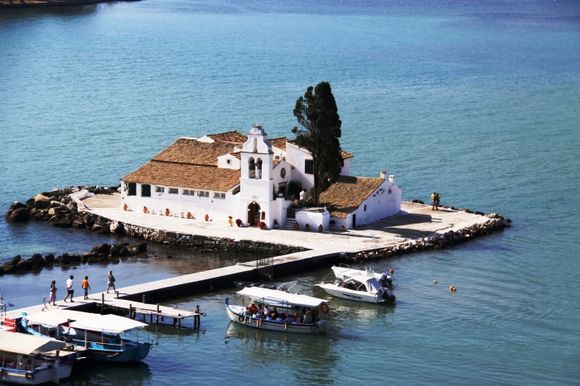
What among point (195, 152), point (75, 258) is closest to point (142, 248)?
point (75, 258)

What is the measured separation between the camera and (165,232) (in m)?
77.9

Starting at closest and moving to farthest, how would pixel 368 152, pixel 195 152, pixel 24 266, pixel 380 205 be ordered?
pixel 24 266, pixel 380 205, pixel 195 152, pixel 368 152

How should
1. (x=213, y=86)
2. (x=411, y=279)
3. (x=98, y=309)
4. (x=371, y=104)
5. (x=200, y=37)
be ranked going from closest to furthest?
(x=98, y=309), (x=411, y=279), (x=371, y=104), (x=213, y=86), (x=200, y=37)

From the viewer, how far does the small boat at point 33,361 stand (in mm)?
55031

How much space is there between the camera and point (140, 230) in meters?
78.9

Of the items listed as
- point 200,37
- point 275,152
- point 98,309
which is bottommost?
point 98,309

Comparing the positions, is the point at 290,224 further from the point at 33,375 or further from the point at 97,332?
the point at 33,375

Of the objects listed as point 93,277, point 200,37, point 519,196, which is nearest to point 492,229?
point 519,196

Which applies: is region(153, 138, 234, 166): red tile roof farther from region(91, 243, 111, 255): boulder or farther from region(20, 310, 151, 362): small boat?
region(20, 310, 151, 362): small boat

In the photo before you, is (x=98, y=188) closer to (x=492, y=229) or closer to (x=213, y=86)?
(x=492, y=229)

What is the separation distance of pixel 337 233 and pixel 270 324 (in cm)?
1525

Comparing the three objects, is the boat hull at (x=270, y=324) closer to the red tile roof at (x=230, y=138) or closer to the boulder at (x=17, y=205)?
the red tile roof at (x=230, y=138)

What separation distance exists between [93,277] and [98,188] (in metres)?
17.8

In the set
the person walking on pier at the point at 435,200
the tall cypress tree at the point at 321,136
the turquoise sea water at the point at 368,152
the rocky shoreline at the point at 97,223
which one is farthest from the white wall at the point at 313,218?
the person walking on pier at the point at 435,200
